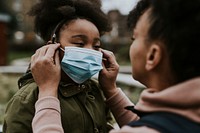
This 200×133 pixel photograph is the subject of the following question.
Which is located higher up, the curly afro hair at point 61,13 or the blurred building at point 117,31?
the curly afro hair at point 61,13

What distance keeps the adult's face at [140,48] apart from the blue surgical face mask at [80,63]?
581 millimetres

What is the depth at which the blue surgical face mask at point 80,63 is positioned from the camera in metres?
2.38

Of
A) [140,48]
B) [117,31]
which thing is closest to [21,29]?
[117,31]

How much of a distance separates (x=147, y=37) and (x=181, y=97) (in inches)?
10.5

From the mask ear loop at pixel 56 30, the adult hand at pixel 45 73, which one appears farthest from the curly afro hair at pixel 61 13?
the adult hand at pixel 45 73

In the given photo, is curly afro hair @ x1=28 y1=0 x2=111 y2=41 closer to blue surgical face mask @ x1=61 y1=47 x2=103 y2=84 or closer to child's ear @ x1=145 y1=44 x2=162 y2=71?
blue surgical face mask @ x1=61 y1=47 x2=103 y2=84

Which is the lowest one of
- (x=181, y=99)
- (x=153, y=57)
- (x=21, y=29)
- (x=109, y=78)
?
(x=21, y=29)

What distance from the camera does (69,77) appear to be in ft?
8.07

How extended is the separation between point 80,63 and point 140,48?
27.6 inches

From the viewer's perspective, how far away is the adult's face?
1.75m

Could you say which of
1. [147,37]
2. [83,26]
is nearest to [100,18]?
[83,26]

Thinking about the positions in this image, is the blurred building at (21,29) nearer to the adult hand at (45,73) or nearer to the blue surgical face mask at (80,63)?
the blue surgical face mask at (80,63)

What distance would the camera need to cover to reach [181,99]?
5.22 ft

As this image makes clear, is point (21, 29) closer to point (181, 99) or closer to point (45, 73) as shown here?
point (45, 73)
